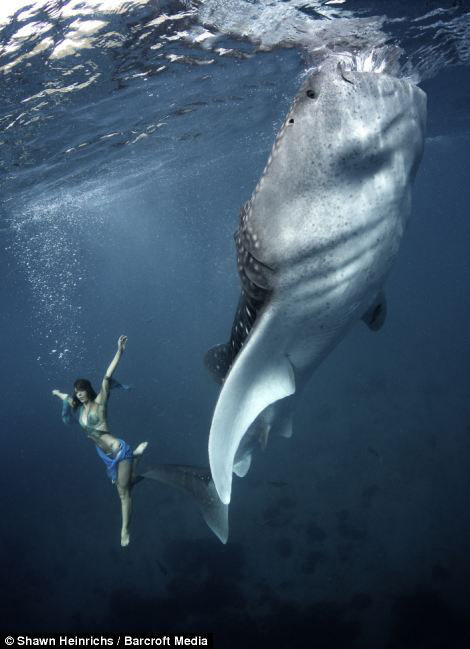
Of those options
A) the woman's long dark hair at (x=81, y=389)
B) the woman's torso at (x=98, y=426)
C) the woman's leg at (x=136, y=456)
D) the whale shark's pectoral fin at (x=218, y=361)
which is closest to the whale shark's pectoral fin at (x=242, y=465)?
the whale shark's pectoral fin at (x=218, y=361)

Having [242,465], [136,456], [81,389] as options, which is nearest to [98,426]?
[81,389]

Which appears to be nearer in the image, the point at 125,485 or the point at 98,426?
the point at 125,485

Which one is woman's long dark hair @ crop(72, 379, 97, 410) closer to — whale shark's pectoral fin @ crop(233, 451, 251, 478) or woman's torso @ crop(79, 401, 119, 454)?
woman's torso @ crop(79, 401, 119, 454)

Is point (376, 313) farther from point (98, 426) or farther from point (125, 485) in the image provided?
point (98, 426)

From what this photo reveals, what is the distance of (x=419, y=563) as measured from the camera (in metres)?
9.77

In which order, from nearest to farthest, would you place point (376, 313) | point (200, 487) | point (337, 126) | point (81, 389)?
1. point (337, 126)
2. point (376, 313)
3. point (200, 487)
4. point (81, 389)

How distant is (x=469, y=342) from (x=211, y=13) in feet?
73.9

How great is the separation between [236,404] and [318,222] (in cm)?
123

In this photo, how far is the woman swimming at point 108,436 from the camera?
589cm

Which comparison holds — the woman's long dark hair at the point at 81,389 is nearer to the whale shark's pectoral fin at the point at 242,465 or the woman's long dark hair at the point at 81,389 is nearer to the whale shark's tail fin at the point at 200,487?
the whale shark's tail fin at the point at 200,487

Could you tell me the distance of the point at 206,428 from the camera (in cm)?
2123

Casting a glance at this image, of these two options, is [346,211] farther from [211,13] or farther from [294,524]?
[294,524]

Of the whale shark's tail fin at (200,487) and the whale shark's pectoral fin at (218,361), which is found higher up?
the whale shark's pectoral fin at (218,361)

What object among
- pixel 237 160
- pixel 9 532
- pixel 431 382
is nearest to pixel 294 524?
pixel 431 382
